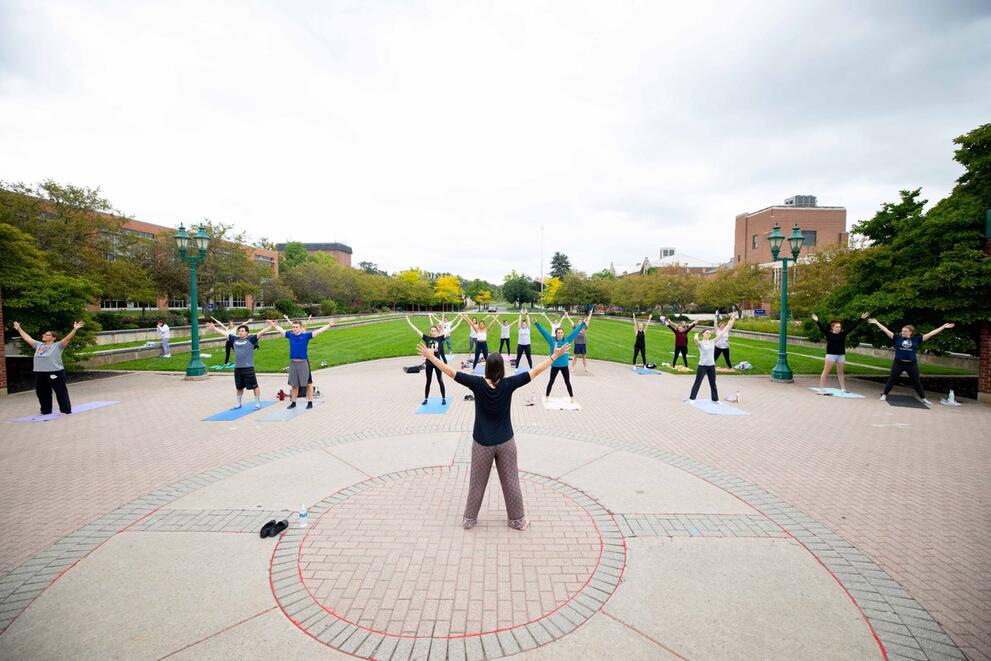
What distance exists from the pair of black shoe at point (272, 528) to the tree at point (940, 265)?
14.8m

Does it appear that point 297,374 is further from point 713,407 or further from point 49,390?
point 713,407

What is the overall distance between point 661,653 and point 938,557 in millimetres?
3405

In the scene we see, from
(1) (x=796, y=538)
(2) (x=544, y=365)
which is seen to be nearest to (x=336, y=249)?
(2) (x=544, y=365)

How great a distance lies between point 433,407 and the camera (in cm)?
1040

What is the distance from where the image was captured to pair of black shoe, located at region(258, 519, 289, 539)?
4.61 metres

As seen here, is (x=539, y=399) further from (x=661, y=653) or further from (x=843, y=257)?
(x=843, y=257)

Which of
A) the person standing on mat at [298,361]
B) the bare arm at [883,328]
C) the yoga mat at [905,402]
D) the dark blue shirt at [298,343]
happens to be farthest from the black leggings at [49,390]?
the bare arm at [883,328]

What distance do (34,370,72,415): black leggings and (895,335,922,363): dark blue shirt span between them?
64.6ft

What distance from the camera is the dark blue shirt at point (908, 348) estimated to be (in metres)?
10.7

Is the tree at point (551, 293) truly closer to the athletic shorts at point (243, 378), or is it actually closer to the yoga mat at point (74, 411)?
the athletic shorts at point (243, 378)

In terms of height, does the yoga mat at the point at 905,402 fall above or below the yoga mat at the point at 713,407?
below

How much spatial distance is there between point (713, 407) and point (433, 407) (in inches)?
264

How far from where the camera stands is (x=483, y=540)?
4551 millimetres

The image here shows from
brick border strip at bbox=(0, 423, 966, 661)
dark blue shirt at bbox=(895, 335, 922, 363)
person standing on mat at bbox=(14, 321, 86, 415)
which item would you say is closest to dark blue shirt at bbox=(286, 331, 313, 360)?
brick border strip at bbox=(0, 423, 966, 661)
